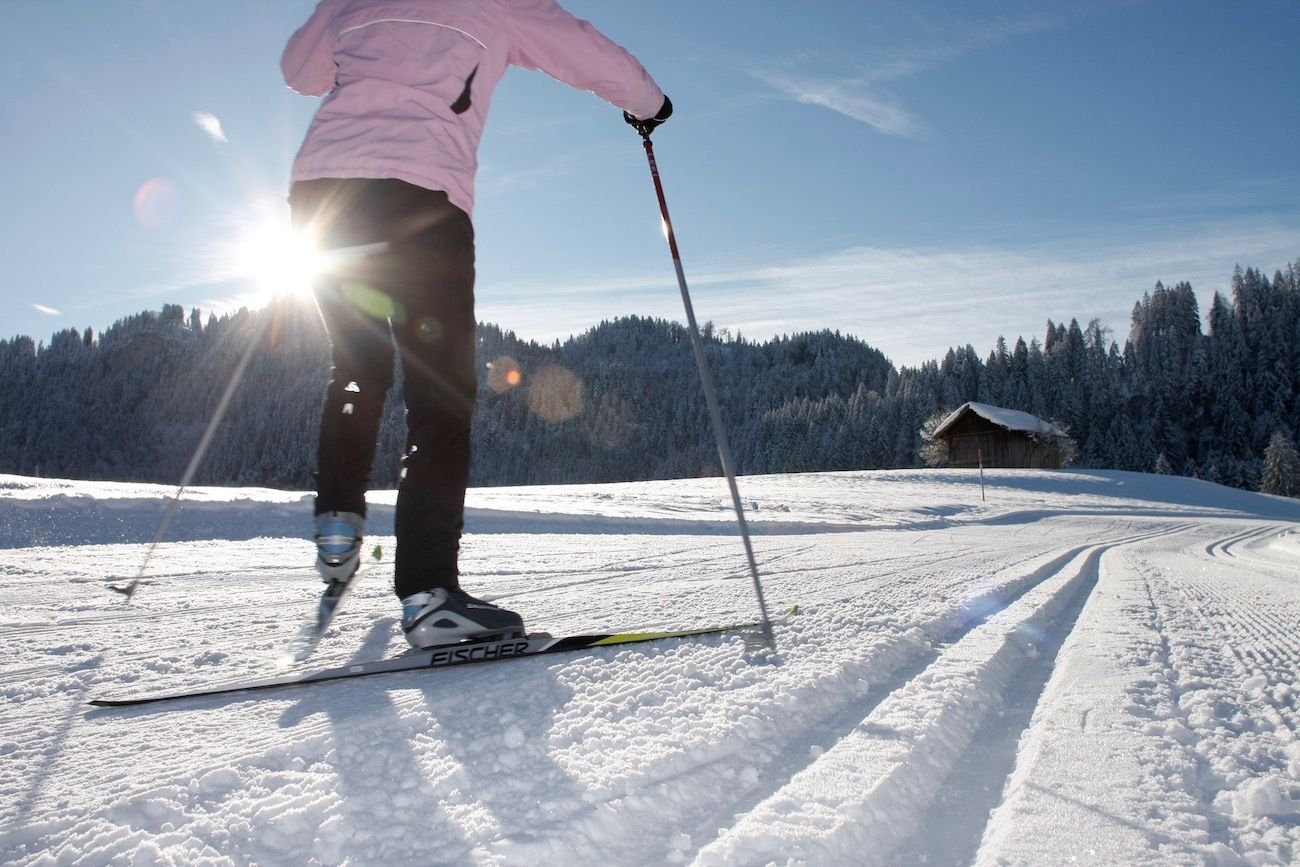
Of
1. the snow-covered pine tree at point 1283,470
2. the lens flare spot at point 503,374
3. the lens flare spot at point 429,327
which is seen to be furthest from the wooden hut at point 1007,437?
the lens flare spot at point 503,374

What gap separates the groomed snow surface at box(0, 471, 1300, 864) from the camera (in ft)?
2.73

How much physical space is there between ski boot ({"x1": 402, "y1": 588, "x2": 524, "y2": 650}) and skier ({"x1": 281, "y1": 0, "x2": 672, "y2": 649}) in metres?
0.01

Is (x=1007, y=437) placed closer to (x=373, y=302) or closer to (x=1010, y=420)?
(x=1010, y=420)

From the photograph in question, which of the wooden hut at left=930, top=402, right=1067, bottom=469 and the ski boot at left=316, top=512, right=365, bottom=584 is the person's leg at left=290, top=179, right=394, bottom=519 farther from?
the wooden hut at left=930, top=402, right=1067, bottom=469

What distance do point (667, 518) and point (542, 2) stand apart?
7.92 meters

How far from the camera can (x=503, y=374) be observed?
152 meters

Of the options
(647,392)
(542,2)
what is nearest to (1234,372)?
(647,392)

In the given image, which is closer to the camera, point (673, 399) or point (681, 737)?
point (681, 737)

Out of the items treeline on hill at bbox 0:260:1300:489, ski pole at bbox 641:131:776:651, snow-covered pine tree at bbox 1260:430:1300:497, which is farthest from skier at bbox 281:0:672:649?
snow-covered pine tree at bbox 1260:430:1300:497

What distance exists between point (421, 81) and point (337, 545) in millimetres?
1325

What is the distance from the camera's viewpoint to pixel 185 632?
6.32 feet

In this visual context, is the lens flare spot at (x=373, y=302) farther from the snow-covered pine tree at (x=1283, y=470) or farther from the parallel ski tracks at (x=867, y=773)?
the snow-covered pine tree at (x=1283, y=470)

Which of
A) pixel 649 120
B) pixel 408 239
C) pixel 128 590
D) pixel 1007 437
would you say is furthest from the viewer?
pixel 1007 437

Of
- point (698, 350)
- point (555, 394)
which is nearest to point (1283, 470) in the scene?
point (698, 350)
